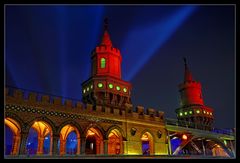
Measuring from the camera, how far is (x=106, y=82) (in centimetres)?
2917

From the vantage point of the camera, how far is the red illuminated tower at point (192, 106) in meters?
45.2

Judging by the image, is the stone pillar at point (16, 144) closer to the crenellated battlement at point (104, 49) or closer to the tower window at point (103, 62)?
the tower window at point (103, 62)


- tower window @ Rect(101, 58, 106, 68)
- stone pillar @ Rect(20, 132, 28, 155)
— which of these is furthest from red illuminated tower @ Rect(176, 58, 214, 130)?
stone pillar @ Rect(20, 132, 28, 155)

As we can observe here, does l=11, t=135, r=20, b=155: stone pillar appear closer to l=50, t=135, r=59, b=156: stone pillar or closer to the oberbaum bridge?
the oberbaum bridge

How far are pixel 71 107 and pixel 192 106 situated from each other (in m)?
31.0

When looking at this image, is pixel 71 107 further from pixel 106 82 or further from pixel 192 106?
pixel 192 106

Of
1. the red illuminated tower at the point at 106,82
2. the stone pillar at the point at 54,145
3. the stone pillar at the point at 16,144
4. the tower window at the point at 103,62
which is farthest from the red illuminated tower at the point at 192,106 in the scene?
→ the stone pillar at the point at 16,144

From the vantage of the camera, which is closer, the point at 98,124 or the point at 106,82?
the point at 98,124

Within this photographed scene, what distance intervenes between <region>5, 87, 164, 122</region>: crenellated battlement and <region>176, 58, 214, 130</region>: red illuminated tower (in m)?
20.4

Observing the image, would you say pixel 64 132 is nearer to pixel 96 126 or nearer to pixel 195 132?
pixel 96 126

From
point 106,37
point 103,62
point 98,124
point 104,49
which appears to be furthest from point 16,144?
point 106,37

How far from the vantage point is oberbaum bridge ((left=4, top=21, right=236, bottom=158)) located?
18203 mm

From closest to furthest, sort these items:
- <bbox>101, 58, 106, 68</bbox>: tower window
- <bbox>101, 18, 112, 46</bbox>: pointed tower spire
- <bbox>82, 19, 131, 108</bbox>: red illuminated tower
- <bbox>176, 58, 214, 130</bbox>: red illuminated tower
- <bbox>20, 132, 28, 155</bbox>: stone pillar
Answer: <bbox>20, 132, 28, 155</bbox>: stone pillar
<bbox>82, 19, 131, 108</bbox>: red illuminated tower
<bbox>101, 58, 106, 68</bbox>: tower window
<bbox>101, 18, 112, 46</bbox>: pointed tower spire
<bbox>176, 58, 214, 130</bbox>: red illuminated tower
